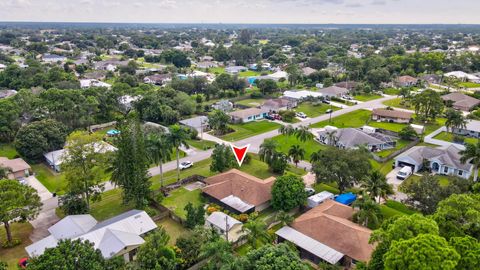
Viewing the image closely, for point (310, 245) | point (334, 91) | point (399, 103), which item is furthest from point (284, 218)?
point (399, 103)

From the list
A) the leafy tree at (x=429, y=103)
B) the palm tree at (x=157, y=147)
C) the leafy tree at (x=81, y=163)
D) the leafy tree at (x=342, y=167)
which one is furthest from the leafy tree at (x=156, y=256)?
the leafy tree at (x=429, y=103)

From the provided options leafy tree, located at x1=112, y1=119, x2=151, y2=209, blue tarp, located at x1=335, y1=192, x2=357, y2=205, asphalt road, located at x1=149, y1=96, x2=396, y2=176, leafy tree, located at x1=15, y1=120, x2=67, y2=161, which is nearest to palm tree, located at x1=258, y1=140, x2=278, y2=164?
asphalt road, located at x1=149, y1=96, x2=396, y2=176

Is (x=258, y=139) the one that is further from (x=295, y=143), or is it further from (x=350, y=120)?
(x=350, y=120)

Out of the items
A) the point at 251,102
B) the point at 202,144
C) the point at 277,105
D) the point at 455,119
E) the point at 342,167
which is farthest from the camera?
the point at 251,102

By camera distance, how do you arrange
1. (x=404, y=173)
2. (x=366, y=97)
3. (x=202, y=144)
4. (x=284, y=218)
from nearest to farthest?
(x=284, y=218) < (x=404, y=173) < (x=202, y=144) < (x=366, y=97)

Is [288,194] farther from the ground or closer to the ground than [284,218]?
farther from the ground

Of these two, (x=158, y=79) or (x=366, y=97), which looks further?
(x=158, y=79)

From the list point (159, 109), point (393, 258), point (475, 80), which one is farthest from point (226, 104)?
point (475, 80)

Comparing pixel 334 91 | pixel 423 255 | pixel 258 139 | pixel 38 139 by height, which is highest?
pixel 423 255
